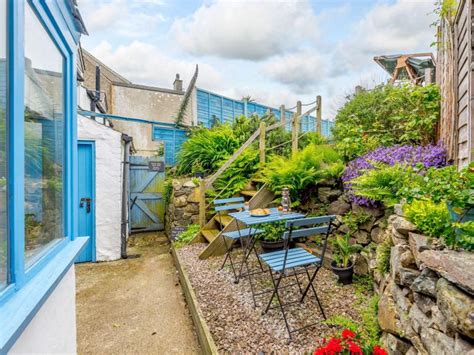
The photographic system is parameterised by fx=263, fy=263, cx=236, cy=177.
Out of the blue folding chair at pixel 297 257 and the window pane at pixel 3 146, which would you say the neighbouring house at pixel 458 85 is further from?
the window pane at pixel 3 146

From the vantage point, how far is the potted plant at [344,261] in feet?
10.0

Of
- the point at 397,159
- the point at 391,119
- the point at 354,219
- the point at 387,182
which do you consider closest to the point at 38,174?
the point at 387,182

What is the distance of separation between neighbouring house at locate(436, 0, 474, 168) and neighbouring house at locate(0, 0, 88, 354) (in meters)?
2.90

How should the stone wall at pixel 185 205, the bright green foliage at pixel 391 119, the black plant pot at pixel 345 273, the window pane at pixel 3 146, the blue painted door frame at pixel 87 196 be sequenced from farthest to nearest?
the stone wall at pixel 185 205 < the blue painted door frame at pixel 87 196 < the bright green foliage at pixel 391 119 < the black plant pot at pixel 345 273 < the window pane at pixel 3 146

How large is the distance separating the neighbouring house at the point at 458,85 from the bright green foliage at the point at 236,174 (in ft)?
10.3

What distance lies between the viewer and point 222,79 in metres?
14.9

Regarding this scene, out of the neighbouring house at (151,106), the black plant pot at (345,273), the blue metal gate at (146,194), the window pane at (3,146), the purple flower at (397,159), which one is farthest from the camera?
the neighbouring house at (151,106)

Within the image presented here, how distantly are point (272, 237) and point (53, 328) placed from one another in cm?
303

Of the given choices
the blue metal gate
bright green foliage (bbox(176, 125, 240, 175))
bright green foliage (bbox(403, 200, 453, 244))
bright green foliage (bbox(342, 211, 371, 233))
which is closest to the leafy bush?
bright green foliage (bbox(403, 200, 453, 244))

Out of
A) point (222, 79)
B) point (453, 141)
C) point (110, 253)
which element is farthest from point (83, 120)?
point (222, 79)

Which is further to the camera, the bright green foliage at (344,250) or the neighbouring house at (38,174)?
the bright green foliage at (344,250)

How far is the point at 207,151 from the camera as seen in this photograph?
614 cm

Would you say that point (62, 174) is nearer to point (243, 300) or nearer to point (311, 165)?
point (243, 300)

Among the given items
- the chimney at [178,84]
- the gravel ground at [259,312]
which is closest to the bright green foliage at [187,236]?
the gravel ground at [259,312]
